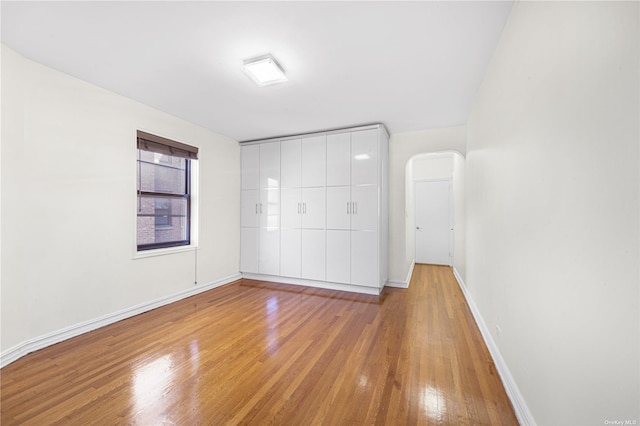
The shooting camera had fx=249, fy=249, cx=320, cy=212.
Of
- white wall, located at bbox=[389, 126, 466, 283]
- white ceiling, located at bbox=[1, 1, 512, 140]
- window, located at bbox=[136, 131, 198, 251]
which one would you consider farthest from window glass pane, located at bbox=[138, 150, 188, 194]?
white wall, located at bbox=[389, 126, 466, 283]

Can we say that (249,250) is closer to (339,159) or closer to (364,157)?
(339,159)

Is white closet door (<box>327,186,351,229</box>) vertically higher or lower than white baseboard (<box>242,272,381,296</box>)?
higher

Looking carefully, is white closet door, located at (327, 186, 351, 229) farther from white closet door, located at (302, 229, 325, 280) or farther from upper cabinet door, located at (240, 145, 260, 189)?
upper cabinet door, located at (240, 145, 260, 189)

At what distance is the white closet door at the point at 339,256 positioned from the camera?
404 cm

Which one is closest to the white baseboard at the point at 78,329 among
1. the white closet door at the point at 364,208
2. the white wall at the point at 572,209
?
the white closet door at the point at 364,208

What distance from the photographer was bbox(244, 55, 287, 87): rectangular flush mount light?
2252 mm

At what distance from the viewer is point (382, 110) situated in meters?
3.40

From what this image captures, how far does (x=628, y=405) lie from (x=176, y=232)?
14.7 ft

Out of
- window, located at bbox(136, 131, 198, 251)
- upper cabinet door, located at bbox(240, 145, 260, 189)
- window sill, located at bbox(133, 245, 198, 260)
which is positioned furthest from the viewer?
upper cabinet door, located at bbox(240, 145, 260, 189)

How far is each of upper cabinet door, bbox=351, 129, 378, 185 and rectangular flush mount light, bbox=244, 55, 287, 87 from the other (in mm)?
1774

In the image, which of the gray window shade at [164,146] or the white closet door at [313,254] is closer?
the gray window shade at [164,146]

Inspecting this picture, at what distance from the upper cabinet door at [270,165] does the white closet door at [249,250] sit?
0.95 meters

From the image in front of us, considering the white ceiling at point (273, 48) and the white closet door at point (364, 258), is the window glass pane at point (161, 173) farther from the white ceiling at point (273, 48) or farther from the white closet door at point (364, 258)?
the white closet door at point (364, 258)

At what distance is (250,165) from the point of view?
4.85m
